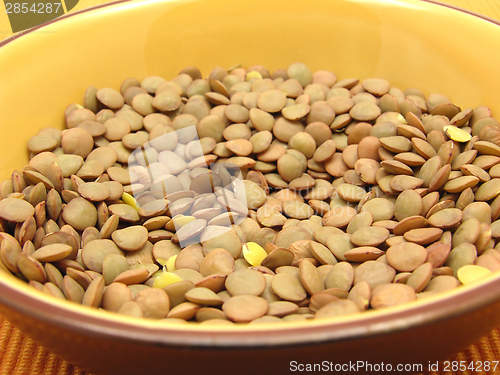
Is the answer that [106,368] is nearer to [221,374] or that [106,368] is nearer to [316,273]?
[221,374]

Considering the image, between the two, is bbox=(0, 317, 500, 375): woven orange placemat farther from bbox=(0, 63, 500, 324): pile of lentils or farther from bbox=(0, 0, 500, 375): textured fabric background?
A: bbox=(0, 63, 500, 324): pile of lentils

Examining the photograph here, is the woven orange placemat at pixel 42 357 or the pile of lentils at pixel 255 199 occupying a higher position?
the pile of lentils at pixel 255 199

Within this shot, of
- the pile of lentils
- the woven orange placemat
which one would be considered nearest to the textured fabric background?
the woven orange placemat

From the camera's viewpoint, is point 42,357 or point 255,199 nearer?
point 42,357

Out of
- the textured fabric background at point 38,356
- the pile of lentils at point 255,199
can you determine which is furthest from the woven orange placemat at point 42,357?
the pile of lentils at point 255,199

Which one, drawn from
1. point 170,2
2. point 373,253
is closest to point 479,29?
point 373,253

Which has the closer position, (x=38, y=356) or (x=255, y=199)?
(x=38, y=356)

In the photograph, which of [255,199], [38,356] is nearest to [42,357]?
[38,356]

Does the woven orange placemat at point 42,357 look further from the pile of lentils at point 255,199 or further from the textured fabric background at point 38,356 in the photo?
the pile of lentils at point 255,199

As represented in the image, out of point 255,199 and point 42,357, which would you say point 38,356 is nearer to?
point 42,357
